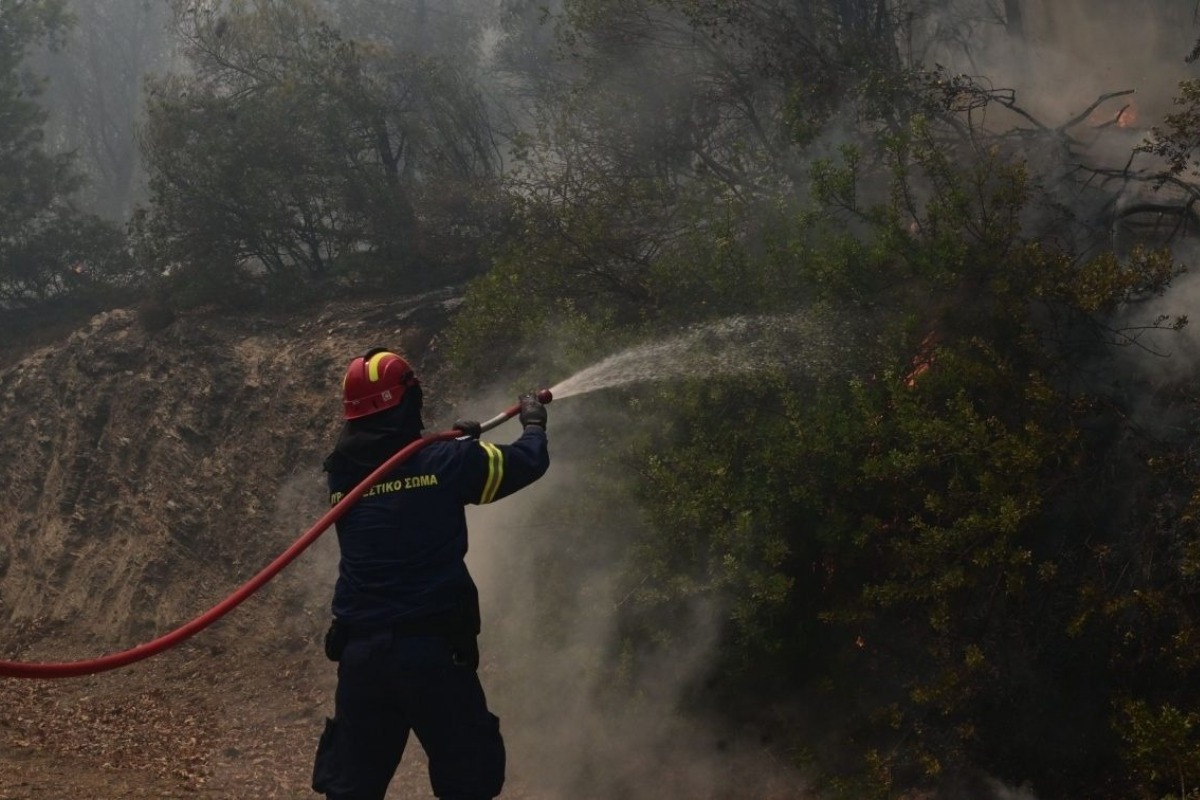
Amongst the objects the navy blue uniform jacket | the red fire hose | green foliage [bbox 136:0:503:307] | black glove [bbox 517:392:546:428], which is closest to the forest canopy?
black glove [bbox 517:392:546:428]

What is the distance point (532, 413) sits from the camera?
15.4ft

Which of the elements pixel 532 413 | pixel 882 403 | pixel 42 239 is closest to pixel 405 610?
pixel 532 413

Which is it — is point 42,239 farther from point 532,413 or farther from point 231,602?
point 532,413

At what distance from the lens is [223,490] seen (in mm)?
11180

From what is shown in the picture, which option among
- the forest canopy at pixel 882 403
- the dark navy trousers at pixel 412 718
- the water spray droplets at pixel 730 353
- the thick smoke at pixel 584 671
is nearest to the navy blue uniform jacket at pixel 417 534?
the dark navy trousers at pixel 412 718

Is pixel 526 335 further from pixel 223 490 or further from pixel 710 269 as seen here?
pixel 223 490

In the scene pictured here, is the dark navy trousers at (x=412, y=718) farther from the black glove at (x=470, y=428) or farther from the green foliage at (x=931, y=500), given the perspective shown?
the green foliage at (x=931, y=500)

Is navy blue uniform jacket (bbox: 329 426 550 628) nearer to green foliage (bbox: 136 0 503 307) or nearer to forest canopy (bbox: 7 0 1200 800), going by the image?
forest canopy (bbox: 7 0 1200 800)

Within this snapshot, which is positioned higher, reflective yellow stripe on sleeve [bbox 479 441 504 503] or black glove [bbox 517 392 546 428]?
black glove [bbox 517 392 546 428]

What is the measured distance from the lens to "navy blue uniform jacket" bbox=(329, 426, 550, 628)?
4160 mm

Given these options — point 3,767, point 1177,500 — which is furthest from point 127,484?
point 1177,500

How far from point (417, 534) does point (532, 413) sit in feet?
2.62

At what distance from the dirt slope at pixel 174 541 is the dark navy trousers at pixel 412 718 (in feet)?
7.44

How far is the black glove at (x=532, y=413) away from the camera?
468 cm
